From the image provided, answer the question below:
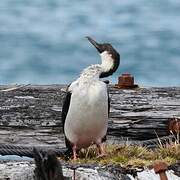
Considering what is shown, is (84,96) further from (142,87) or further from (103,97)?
(142,87)

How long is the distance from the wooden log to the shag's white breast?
12 centimetres

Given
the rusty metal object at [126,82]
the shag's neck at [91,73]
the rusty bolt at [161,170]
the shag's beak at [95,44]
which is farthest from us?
the rusty metal object at [126,82]

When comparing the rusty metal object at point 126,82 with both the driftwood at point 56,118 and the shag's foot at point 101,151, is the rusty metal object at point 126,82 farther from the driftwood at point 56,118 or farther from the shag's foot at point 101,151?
the shag's foot at point 101,151

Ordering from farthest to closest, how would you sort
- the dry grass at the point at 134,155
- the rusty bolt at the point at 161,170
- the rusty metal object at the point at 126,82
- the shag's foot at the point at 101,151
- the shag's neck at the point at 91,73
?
1. the rusty metal object at the point at 126,82
2. the shag's neck at the point at 91,73
3. the shag's foot at the point at 101,151
4. the dry grass at the point at 134,155
5. the rusty bolt at the point at 161,170

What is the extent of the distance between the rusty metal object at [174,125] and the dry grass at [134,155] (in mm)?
108

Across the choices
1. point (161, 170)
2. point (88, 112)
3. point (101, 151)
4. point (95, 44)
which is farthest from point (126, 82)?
point (161, 170)

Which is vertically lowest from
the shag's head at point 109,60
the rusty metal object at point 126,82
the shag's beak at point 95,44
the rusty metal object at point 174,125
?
the rusty metal object at point 174,125

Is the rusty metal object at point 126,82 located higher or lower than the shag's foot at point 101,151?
higher

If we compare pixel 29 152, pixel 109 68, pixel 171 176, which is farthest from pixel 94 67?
pixel 171 176

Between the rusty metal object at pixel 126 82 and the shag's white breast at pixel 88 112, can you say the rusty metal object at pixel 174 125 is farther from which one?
the rusty metal object at pixel 126 82

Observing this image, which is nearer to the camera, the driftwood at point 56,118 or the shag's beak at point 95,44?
the driftwood at point 56,118

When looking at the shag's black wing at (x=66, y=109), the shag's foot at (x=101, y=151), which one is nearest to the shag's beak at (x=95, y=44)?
the shag's black wing at (x=66, y=109)

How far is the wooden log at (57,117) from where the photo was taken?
7812 mm

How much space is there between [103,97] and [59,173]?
2.50m
